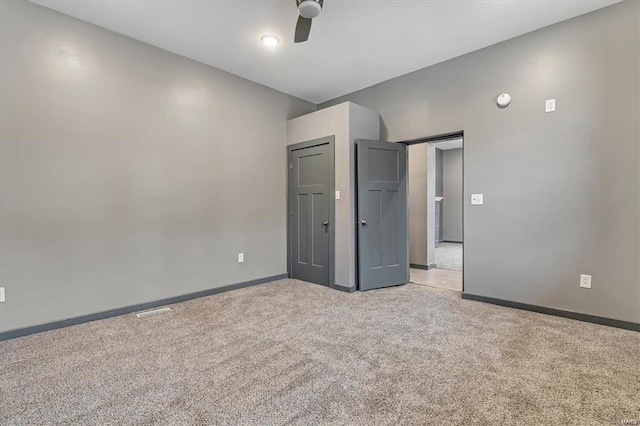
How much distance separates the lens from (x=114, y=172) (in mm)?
3105

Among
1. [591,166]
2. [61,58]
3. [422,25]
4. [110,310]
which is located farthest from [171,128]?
[591,166]

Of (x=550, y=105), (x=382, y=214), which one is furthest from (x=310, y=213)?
(x=550, y=105)

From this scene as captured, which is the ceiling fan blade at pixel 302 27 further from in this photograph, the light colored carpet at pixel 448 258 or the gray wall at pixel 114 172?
the light colored carpet at pixel 448 258

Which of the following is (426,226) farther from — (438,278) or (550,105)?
(550,105)

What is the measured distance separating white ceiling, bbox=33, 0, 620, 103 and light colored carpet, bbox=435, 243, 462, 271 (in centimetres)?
345

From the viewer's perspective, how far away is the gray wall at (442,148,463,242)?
9312mm

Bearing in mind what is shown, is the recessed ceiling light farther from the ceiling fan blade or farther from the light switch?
the light switch

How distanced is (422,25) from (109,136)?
3.21m

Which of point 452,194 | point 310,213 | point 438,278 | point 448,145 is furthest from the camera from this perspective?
point 452,194

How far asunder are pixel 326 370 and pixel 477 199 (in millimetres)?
2586

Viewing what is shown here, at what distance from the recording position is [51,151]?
108 inches

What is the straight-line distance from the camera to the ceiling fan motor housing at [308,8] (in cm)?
219

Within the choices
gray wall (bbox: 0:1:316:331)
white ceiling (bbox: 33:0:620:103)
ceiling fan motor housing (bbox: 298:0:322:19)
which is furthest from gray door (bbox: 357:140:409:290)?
ceiling fan motor housing (bbox: 298:0:322:19)

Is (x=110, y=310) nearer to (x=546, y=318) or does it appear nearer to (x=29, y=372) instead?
(x=29, y=372)
